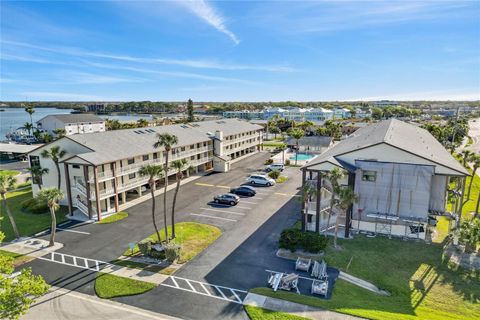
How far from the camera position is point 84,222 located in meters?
38.3

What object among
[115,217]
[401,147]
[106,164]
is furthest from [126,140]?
[401,147]

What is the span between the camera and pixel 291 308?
2208 centimetres

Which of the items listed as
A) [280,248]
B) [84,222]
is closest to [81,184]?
[84,222]

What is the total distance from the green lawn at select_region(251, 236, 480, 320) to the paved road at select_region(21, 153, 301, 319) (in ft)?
12.0

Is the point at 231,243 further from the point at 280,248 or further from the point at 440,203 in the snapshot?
the point at 440,203

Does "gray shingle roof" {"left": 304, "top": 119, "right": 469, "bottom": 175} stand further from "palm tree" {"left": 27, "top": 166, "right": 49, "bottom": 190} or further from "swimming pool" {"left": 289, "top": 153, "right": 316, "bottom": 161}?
"palm tree" {"left": 27, "top": 166, "right": 49, "bottom": 190}

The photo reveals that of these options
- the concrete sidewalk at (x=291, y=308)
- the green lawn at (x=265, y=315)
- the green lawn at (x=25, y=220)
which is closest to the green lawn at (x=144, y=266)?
the concrete sidewalk at (x=291, y=308)

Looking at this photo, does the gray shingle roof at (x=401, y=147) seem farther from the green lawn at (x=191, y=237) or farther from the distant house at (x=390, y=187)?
the green lawn at (x=191, y=237)

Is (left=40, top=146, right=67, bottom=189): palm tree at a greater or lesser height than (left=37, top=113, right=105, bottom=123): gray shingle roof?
lesser

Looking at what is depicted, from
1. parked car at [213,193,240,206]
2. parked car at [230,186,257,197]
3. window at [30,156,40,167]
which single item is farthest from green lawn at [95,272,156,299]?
window at [30,156,40,167]

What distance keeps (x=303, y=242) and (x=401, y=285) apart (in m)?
8.94

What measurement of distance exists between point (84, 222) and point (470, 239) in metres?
41.7

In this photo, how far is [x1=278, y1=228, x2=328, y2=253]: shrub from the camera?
30.2 meters

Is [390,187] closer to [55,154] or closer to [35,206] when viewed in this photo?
[55,154]
